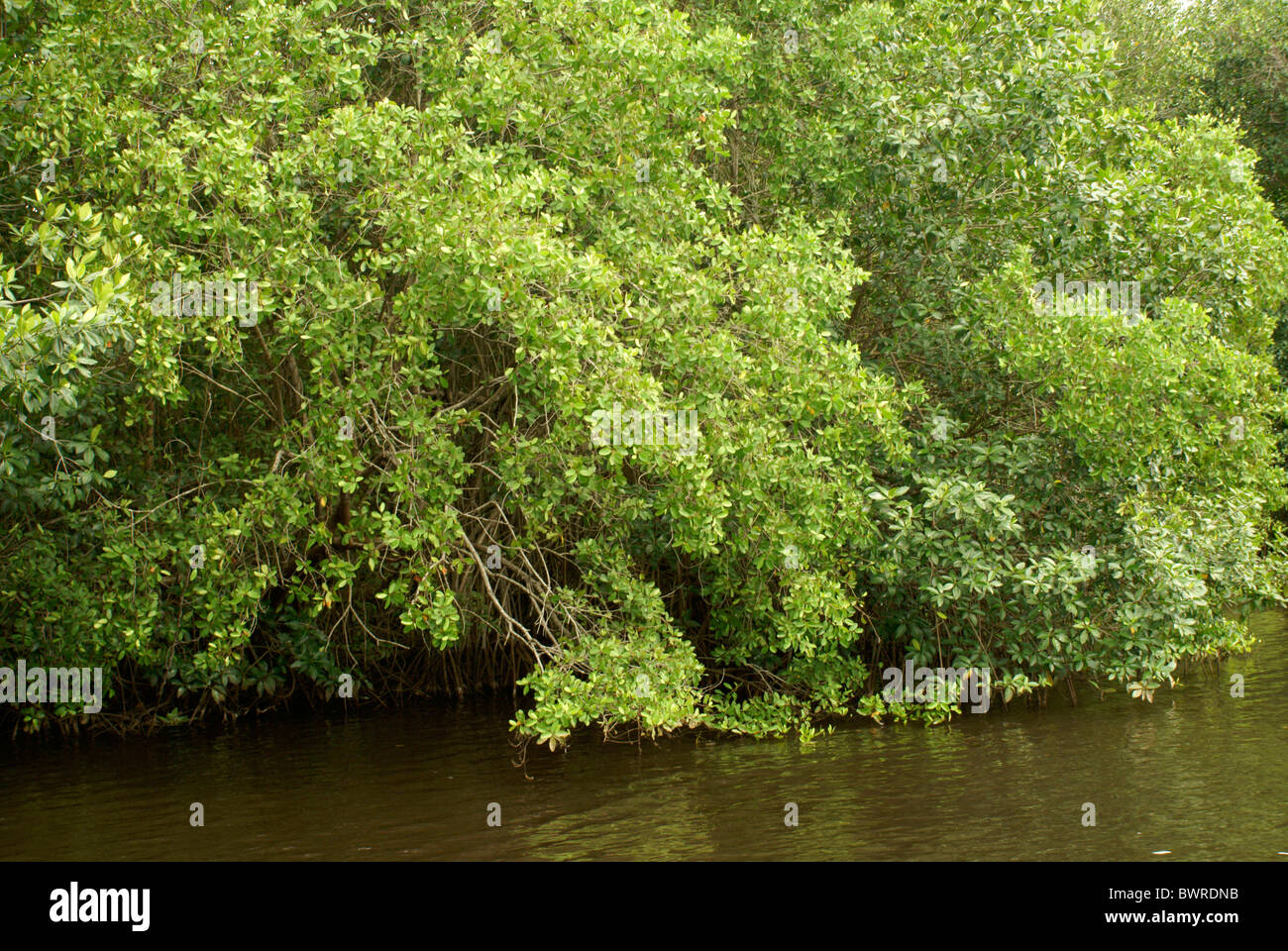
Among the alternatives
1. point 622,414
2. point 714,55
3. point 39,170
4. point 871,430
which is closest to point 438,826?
point 622,414

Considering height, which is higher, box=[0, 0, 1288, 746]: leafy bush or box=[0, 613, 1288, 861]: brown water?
box=[0, 0, 1288, 746]: leafy bush

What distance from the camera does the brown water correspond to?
8094 millimetres

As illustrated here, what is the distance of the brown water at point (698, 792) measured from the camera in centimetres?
809

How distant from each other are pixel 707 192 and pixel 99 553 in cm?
631

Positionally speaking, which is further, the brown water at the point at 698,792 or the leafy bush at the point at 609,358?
the leafy bush at the point at 609,358

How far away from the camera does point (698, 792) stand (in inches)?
372

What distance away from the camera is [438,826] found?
8.78 m

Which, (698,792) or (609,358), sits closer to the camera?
(609,358)

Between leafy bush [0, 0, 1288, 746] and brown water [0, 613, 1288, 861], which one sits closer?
brown water [0, 613, 1288, 861]

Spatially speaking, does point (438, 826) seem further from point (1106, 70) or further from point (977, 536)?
point (1106, 70)

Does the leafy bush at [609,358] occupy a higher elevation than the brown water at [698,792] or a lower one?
higher

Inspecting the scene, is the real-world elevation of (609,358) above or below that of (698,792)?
above

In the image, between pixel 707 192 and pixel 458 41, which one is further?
pixel 707 192
